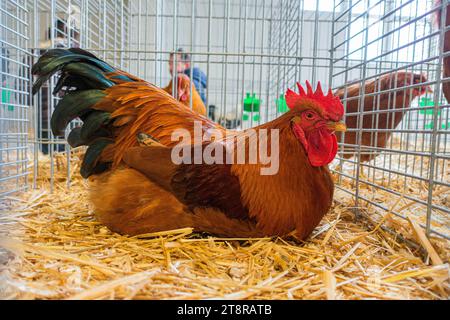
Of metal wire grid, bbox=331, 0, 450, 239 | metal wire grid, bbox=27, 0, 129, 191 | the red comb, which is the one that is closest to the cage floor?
metal wire grid, bbox=331, 0, 450, 239

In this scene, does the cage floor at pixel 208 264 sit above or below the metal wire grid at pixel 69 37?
below

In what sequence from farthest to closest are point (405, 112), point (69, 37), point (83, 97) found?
point (405, 112) → point (69, 37) → point (83, 97)

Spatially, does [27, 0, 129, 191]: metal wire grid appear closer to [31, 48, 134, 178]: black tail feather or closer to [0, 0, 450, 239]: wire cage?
[0, 0, 450, 239]: wire cage

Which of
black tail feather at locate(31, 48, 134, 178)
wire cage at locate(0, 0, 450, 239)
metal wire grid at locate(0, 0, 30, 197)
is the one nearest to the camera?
black tail feather at locate(31, 48, 134, 178)

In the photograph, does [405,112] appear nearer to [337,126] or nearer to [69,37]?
[337,126]

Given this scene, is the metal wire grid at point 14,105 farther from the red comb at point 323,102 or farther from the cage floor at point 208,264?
the red comb at point 323,102

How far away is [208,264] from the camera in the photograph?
57.3 inches

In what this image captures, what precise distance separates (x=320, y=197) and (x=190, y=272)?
0.78 metres

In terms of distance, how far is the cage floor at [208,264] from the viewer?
119 centimetres

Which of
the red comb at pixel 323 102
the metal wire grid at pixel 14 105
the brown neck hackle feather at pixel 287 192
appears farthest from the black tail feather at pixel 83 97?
the red comb at pixel 323 102

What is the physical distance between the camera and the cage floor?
3.90 feet

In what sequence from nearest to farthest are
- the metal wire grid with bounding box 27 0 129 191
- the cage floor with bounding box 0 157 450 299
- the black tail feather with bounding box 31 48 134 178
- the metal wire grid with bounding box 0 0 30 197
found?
the cage floor with bounding box 0 157 450 299, the black tail feather with bounding box 31 48 134 178, the metal wire grid with bounding box 0 0 30 197, the metal wire grid with bounding box 27 0 129 191

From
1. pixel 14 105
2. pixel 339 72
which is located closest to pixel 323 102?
pixel 339 72
